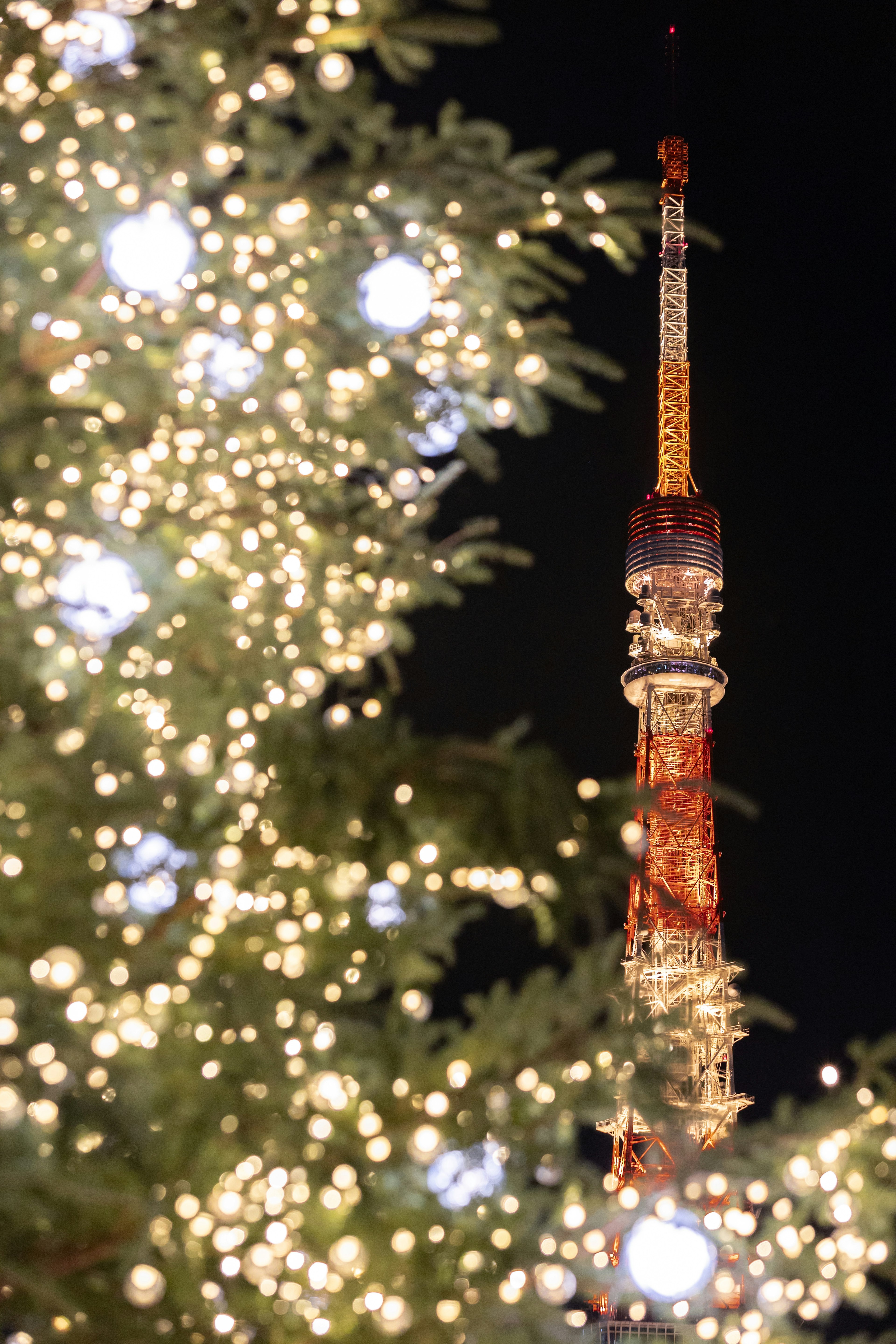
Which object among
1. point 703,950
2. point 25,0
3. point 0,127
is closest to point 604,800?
point 0,127

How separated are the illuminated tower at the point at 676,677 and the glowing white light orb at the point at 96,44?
2115 cm

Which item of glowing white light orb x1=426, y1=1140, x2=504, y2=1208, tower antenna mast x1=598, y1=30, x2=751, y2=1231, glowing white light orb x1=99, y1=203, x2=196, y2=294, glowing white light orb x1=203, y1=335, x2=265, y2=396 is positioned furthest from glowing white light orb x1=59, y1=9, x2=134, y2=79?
tower antenna mast x1=598, y1=30, x2=751, y2=1231

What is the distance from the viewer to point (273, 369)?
3.71 metres

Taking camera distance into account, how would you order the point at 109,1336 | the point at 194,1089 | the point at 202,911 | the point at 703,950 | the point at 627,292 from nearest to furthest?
the point at 109,1336 < the point at 194,1089 < the point at 202,911 < the point at 703,950 < the point at 627,292

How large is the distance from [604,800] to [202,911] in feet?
3.64

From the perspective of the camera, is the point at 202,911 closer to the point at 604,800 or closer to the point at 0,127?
the point at 604,800

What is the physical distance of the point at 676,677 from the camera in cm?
2844

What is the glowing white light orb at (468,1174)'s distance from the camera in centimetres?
327

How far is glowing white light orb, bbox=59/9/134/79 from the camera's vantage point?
3084 millimetres

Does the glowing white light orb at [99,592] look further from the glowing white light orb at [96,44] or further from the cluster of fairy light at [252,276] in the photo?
the glowing white light orb at [96,44]

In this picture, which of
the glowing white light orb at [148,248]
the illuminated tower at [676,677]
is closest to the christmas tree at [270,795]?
the glowing white light orb at [148,248]

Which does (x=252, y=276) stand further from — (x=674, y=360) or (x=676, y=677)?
(x=674, y=360)

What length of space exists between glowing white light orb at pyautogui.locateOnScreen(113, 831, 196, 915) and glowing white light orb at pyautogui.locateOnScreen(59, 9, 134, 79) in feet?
6.57

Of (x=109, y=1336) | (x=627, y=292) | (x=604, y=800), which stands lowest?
(x=109, y=1336)
